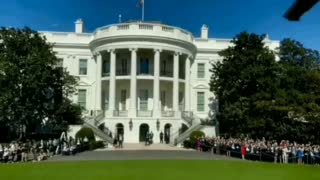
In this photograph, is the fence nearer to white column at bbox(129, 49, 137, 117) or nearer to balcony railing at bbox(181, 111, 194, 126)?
balcony railing at bbox(181, 111, 194, 126)

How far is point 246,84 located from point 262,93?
127 inches

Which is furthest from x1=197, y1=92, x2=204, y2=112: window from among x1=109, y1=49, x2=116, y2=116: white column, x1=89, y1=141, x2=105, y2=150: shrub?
x1=89, y1=141, x2=105, y2=150: shrub

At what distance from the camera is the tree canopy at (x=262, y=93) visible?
3966 cm

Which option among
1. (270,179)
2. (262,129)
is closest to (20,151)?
(270,179)

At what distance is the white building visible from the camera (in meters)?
50.8

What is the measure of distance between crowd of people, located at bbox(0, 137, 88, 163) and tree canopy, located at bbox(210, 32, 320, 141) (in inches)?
546

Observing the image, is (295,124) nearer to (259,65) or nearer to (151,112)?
(259,65)

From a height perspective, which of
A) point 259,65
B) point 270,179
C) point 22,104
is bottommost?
point 270,179

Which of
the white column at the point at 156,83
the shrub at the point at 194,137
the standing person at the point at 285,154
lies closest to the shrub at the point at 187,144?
the shrub at the point at 194,137

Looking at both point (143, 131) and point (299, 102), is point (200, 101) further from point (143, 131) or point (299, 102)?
point (299, 102)

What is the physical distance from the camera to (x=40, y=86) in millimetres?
43875

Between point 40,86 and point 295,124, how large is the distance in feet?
65.2

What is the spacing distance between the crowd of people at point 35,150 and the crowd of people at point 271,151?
963 cm

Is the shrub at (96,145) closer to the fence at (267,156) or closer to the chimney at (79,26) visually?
the fence at (267,156)
